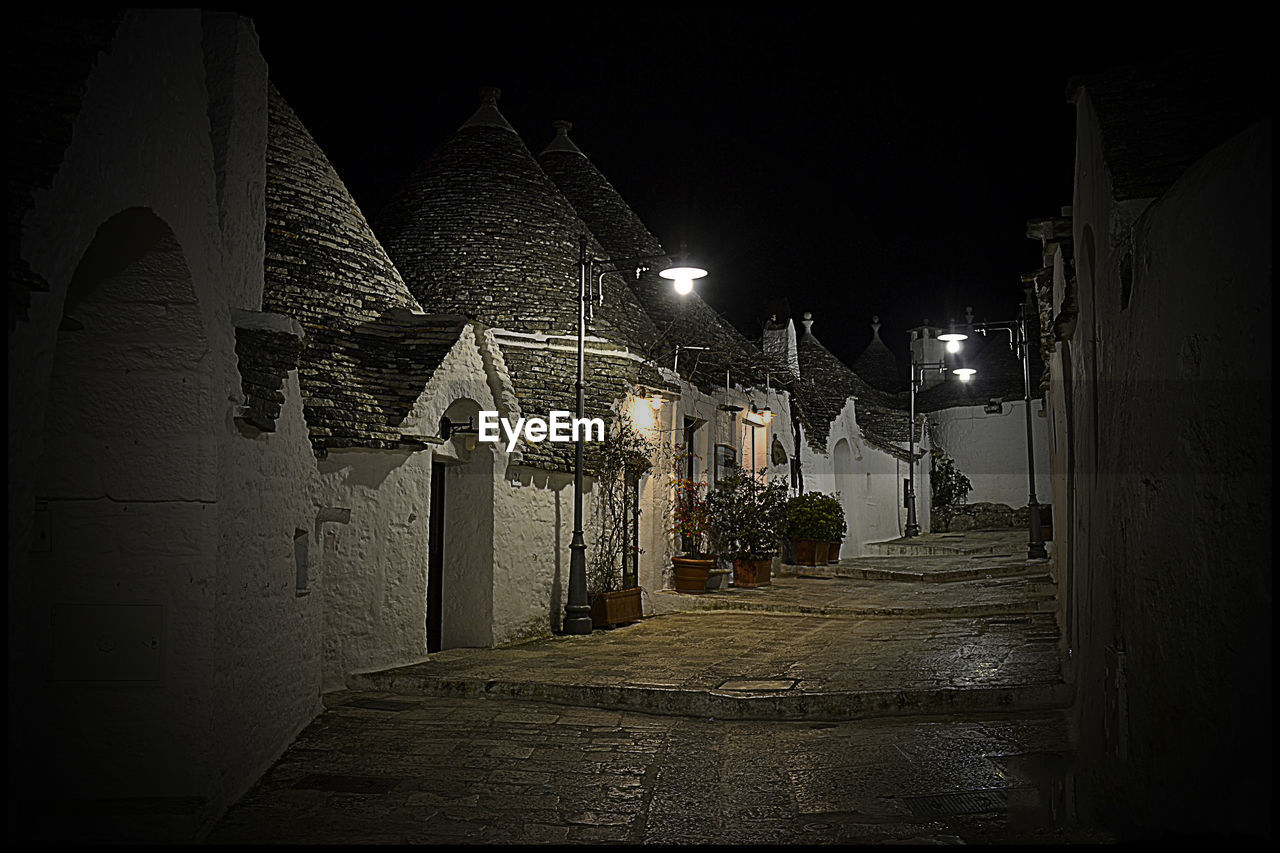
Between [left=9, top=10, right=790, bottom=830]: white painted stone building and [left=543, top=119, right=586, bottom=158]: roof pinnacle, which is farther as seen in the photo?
[left=543, top=119, right=586, bottom=158]: roof pinnacle

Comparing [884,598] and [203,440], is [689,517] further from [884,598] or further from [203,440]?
[203,440]

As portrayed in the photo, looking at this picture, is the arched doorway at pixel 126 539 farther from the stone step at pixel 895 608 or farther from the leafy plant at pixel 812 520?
the leafy plant at pixel 812 520

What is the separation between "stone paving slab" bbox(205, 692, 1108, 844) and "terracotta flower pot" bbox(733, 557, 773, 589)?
30.5ft

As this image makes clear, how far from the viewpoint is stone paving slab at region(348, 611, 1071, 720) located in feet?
25.1

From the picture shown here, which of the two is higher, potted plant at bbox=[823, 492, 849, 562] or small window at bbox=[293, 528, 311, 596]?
small window at bbox=[293, 528, 311, 596]

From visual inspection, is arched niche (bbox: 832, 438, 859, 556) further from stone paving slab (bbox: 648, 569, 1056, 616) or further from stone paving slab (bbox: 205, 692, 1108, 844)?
stone paving slab (bbox: 205, 692, 1108, 844)

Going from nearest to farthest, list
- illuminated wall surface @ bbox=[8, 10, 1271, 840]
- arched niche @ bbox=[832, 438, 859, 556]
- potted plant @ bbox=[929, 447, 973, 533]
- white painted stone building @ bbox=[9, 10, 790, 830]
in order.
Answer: illuminated wall surface @ bbox=[8, 10, 1271, 840] < white painted stone building @ bbox=[9, 10, 790, 830] < arched niche @ bbox=[832, 438, 859, 556] < potted plant @ bbox=[929, 447, 973, 533]

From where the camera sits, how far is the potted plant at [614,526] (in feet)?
41.1

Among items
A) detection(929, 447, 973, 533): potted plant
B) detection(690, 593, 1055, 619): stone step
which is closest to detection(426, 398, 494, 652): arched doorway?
detection(690, 593, 1055, 619): stone step

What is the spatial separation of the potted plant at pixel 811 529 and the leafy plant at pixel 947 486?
12.9 m

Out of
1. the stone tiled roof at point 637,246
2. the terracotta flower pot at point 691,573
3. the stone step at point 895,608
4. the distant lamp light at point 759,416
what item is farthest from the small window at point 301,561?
the distant lamp light at point 759,416

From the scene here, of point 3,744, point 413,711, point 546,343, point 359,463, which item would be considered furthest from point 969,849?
point 546,343

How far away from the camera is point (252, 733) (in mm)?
6074

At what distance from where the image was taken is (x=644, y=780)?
610 cm
